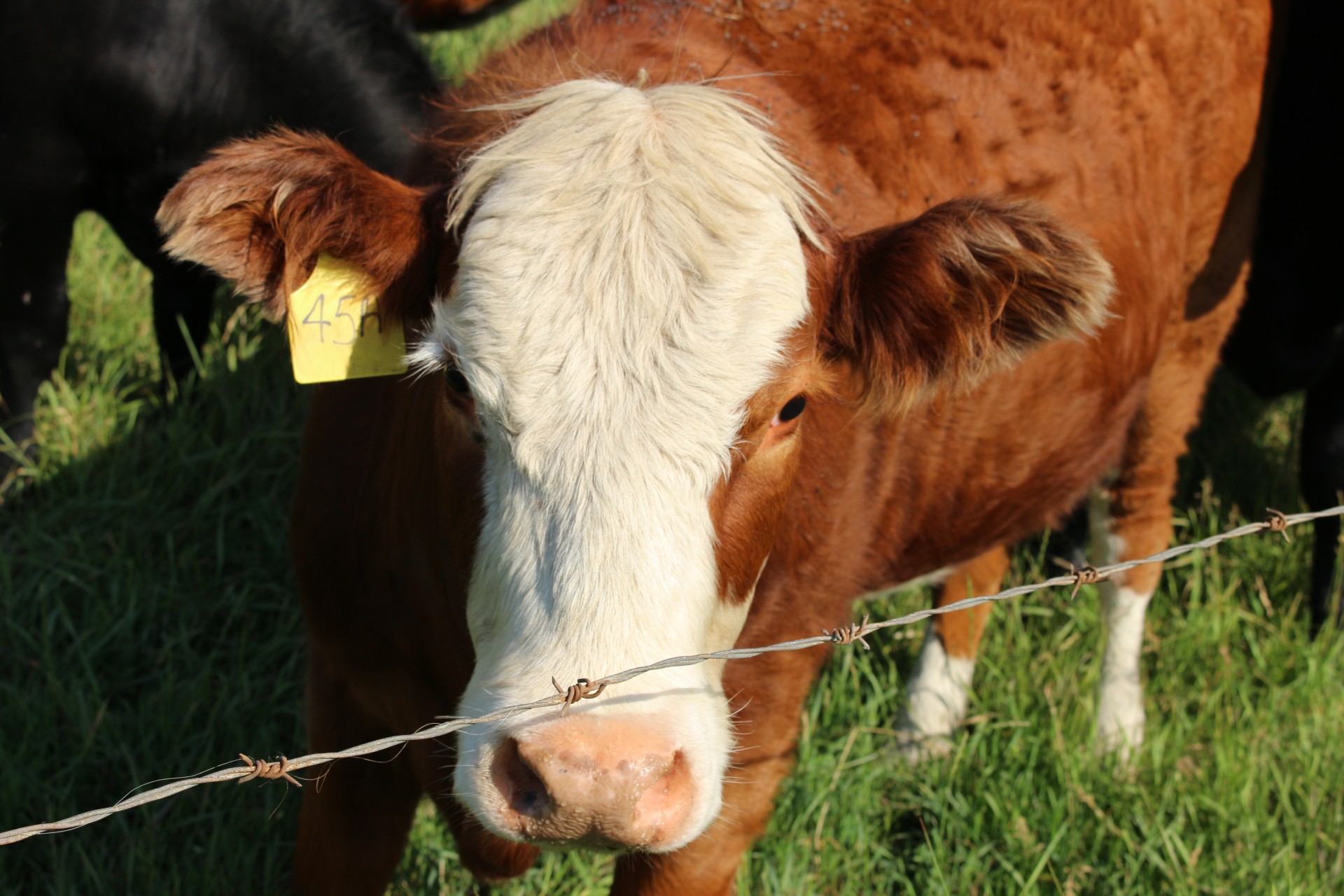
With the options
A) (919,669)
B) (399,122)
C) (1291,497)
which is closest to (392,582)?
(919,669)

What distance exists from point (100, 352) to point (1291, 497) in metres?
4.37

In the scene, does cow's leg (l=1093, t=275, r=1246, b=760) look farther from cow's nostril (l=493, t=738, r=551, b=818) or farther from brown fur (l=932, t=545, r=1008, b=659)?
cow's nostril (l=493, t=738, r=551, b=818)

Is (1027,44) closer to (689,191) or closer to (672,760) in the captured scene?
(689,191)

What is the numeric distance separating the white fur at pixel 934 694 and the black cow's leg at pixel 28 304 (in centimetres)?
279

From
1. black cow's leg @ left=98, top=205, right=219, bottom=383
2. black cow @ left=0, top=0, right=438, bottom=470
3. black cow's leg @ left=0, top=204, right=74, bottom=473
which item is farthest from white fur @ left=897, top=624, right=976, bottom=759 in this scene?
black cow's leg @ left=0, top=204, right=74, bottom=473

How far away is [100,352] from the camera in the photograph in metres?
4.36

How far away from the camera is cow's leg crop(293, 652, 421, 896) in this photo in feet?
8.00

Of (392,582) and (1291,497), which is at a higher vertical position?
(392,582)

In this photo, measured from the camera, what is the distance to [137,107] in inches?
146

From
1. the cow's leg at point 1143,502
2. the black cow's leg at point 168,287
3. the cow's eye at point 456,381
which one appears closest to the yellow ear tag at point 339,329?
the cow's eye at point 456,381

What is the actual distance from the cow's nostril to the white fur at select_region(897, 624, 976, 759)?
2.09 metres

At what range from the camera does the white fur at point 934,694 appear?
3.43 meters

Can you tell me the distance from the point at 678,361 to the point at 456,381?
0.35 metres

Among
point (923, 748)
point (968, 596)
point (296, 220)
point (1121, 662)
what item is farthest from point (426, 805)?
point (1121, 662)
